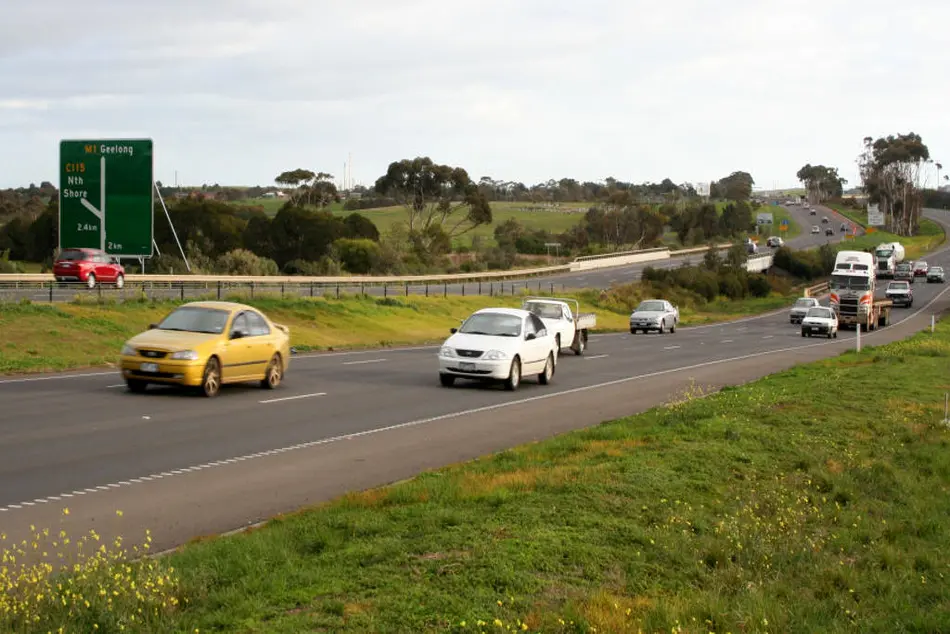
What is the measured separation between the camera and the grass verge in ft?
90.4

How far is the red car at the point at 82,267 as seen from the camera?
44250 millimetres

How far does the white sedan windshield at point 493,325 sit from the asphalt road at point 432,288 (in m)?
16.7

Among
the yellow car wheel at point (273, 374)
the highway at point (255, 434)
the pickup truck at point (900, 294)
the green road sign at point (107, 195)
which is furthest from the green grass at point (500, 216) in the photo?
the yellow car wheel at point (273, 374)

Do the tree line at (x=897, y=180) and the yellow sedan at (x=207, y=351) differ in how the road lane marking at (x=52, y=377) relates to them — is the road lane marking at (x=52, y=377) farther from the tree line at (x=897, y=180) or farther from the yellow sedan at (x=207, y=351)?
the tree line at (x=897, y=180)

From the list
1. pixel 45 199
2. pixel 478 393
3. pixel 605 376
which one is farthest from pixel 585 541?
pixel 45 199

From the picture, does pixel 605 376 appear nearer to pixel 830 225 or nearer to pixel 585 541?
pixel 585 541

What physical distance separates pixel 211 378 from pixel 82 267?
26930 mm

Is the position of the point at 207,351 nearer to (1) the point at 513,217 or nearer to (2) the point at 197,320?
(2) the point at 197,320

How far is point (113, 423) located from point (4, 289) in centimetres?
3127

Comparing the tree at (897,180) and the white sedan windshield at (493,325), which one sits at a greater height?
the tree at (897,180)

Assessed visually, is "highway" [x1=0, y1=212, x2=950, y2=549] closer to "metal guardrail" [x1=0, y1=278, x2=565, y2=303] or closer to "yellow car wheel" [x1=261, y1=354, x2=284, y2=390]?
"yellow car wheel" [x1=261, y1=354, x2=284, y2=390]

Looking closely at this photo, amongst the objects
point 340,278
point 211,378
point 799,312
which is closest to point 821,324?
point 799,312

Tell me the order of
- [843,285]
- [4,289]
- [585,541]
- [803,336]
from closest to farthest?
[585,541] < [4,289] < [803,336] < [843,285]

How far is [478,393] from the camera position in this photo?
73.4 feet
